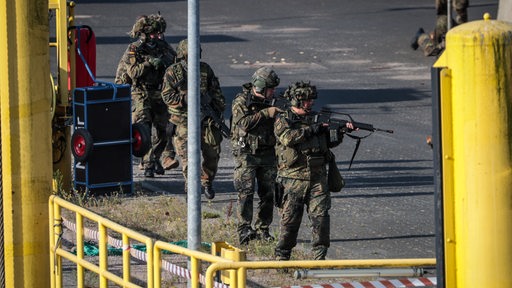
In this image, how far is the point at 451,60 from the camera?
286 inches

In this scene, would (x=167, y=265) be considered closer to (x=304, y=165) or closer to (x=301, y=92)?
(x=304, y=165)

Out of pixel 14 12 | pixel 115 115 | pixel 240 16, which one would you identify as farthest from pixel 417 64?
pixel 14 12

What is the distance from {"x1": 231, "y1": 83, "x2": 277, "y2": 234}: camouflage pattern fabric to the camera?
13.2 metres

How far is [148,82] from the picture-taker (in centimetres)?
1634

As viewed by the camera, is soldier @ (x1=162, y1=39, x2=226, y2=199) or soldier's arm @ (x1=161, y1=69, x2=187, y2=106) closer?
soldier @ (x1=162, y1=39, x2=226, y2=199)

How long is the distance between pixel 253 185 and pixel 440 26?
42.7 feet

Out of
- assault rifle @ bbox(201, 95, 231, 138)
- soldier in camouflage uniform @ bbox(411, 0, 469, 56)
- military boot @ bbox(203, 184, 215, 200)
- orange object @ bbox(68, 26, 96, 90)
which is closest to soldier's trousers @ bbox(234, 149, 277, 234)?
assault rifle @ bbox(201, 95, 231, 138)

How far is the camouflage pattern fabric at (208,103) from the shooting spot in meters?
14.9

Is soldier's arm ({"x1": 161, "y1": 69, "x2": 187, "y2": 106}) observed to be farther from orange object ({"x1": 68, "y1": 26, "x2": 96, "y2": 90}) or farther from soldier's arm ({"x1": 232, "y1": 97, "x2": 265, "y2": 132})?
soldier's arm ({"x1": 232, "y1": 97, "x2": 265, "y2": 132})

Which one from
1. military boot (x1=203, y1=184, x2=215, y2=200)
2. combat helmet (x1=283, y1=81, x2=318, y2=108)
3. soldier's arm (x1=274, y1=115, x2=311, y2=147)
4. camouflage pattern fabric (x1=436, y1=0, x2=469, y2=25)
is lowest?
military boot (x1=203, y1=184, x2=215, y2=200)

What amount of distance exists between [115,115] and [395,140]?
504cm

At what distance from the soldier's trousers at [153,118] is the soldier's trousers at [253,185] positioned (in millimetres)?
3094

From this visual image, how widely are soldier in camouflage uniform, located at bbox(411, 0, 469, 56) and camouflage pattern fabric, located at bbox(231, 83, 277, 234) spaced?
1236 centimetres

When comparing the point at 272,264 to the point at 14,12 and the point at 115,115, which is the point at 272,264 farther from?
the point at 115,115
